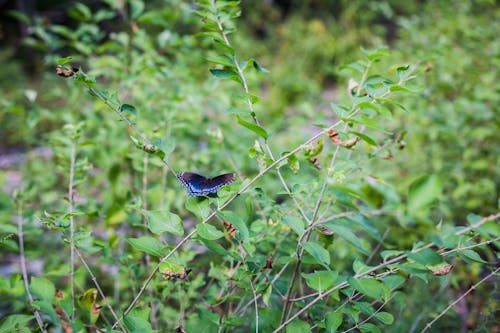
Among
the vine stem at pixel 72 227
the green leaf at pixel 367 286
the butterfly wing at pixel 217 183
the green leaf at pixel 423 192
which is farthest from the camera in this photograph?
the vine stem at pixel 72 227

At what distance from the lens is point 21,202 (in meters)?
1.35

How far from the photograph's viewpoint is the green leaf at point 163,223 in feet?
2.57

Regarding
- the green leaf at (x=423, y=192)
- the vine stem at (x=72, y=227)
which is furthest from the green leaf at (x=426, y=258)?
the vine stem at (x=72, y=227)

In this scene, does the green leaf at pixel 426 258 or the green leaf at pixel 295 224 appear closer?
the green leaf at pixel 426 258

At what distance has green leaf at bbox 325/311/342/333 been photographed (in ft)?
2.62

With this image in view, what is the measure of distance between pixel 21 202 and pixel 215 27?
3.21 feet

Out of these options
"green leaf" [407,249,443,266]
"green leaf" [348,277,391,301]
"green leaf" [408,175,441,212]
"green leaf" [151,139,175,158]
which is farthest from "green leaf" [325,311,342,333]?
"green leaf" [151,139,175,158]

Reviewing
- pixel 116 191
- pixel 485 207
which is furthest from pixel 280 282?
pixel 485 207

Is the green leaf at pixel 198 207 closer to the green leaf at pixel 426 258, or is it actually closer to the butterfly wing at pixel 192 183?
the butterfly wing at pixel 192 183

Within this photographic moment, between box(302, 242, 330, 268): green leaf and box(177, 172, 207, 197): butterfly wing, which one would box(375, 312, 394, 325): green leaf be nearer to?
box(302, 242, 330, 268): green leaf

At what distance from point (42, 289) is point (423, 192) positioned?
91 cm

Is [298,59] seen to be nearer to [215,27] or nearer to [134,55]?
[134,55]

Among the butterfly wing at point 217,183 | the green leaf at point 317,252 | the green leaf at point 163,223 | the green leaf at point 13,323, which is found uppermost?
the butterfly wing at point 217,183

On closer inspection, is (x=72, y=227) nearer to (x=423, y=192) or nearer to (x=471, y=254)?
(x=423, y=192)
